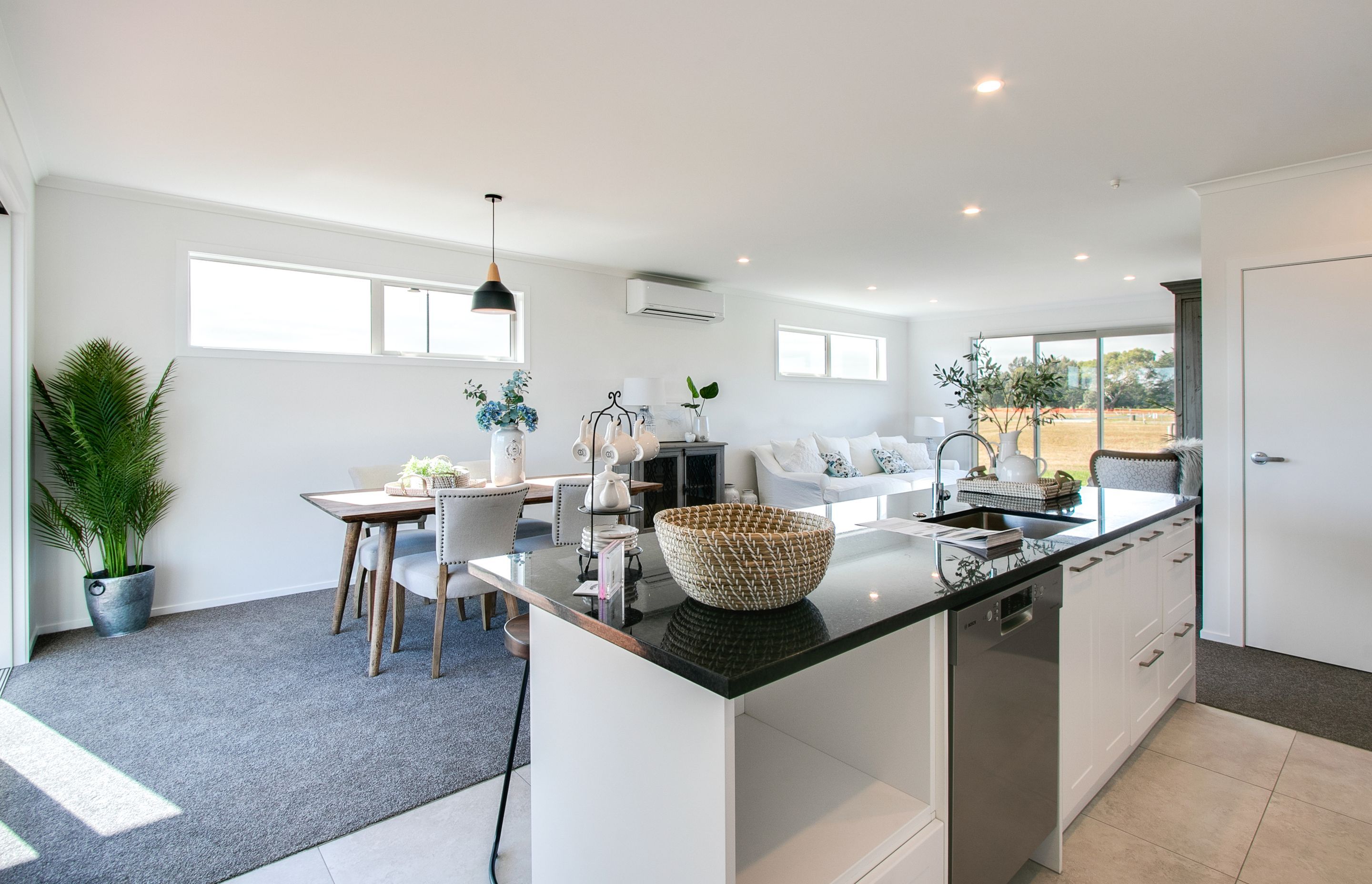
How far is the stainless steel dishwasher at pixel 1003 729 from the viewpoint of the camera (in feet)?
4.18

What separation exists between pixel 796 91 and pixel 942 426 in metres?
6.42

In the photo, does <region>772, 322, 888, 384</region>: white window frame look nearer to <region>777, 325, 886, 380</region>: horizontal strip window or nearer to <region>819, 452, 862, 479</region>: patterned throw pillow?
<region>777, 325, 886, 380</region>: horizontal strip window

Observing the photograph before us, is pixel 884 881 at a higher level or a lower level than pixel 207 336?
lower

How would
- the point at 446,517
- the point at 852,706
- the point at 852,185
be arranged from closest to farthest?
1. the point at 852,706
2. the point at 446,517
3. the point at 852,185

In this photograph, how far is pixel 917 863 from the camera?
118 centimetres

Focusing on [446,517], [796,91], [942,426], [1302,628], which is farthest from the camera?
[942,426]

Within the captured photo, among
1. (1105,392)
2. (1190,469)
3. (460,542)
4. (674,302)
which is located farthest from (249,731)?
(1105,392)

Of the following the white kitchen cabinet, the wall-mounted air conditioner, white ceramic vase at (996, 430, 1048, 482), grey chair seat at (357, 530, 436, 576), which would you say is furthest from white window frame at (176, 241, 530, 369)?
the white kitchen cabinet

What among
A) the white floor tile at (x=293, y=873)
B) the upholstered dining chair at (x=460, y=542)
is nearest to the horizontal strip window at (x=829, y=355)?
the upholstered dining chair at (x=460, y=542)

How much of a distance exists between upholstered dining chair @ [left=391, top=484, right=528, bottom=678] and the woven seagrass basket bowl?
73.8 inches

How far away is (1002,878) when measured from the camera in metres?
1.44

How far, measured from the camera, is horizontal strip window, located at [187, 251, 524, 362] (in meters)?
3.98

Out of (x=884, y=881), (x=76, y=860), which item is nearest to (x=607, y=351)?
(x=76, y=860)

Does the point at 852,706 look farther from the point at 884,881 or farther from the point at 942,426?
the point at 942,426
